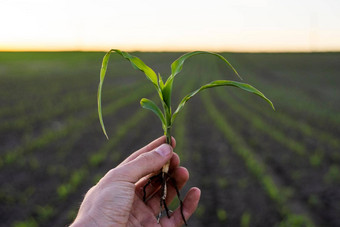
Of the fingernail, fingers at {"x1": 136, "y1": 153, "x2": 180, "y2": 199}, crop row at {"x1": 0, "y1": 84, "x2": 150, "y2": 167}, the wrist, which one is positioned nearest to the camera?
the wrist

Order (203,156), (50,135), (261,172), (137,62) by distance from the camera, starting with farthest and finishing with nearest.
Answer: (50,135), (203,156), (261,172), (137,62)

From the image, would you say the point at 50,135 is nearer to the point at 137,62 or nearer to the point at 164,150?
the point at 164,150

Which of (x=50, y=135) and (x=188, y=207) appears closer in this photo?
(x=188, y=207)

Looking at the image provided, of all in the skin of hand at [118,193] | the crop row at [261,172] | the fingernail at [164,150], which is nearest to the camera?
the skin of hand at [118,193]

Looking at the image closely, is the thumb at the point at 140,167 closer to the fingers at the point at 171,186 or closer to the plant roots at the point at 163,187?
the plant roots at the point at 163,187

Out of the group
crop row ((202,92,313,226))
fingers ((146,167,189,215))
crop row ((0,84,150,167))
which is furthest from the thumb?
crop row ((0,84,150,167))

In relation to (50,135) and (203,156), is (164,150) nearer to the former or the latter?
(203,156)

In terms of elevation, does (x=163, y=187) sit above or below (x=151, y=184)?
above

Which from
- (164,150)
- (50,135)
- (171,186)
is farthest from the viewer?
(50,135)

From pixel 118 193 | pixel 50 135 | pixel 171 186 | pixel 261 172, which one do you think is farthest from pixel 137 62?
pixel 50 135

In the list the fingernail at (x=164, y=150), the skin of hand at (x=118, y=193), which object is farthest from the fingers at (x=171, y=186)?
the fingernail at (x=164, y=150)

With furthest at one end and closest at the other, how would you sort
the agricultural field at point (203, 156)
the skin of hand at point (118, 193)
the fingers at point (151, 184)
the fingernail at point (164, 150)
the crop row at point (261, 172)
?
the agricultural field at point (203, 156) < the crop row at point (261, 172) < the fingers at point (151, 184) < the fingernail at point (164, 150) < the skin of hand at point (118, 193)

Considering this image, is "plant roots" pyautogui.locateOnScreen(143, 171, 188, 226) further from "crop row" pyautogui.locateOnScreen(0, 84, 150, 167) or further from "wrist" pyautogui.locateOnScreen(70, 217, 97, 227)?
"crop row" pyautogui.locateOnScreen(0, 84, 150, 167)

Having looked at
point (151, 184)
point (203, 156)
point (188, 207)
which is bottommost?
point (203, 156)
